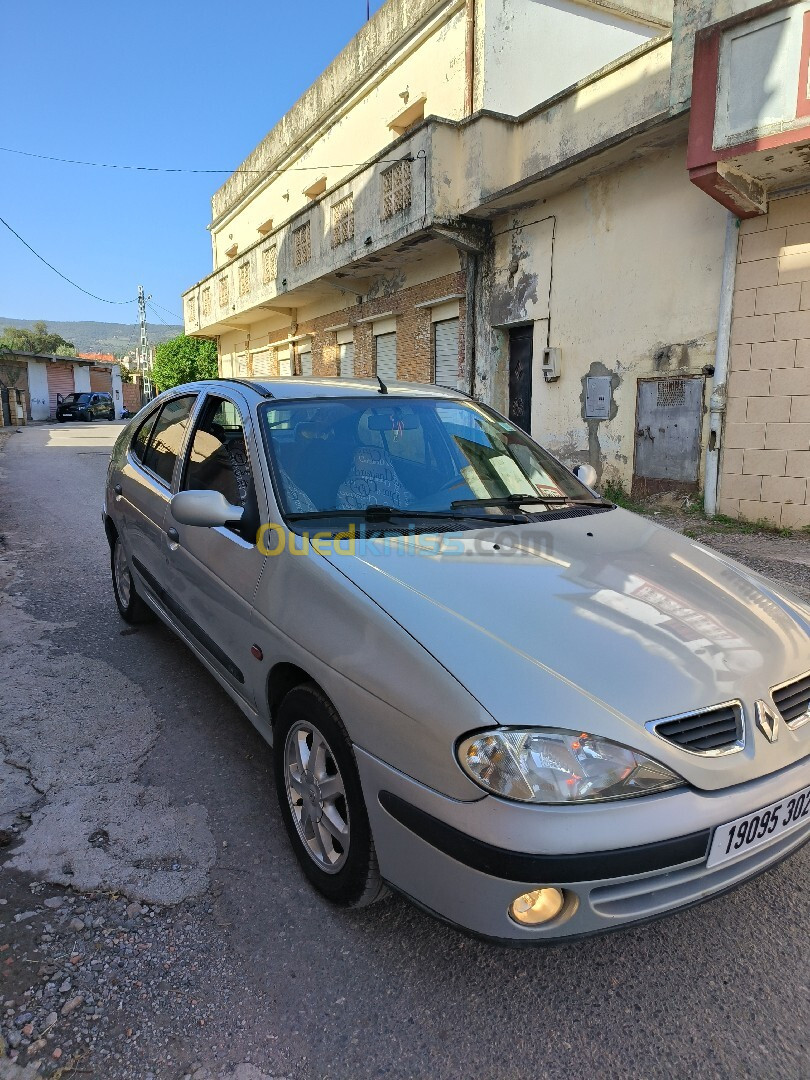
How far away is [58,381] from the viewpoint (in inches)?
1786

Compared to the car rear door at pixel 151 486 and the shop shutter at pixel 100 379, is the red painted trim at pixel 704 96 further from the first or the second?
the shop shutter at pixel 100 379

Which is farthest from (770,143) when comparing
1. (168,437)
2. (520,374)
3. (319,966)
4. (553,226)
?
(319,966)

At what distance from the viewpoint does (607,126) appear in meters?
9.06

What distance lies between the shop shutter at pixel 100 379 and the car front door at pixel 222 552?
52.6 meters

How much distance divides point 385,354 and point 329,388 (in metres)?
12.6

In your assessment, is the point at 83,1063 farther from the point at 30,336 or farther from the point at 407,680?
the point at 30,336

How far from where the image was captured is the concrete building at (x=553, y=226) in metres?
7.90

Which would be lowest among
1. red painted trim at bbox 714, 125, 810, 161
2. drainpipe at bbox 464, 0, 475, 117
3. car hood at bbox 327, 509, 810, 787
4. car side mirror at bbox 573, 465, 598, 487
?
car hood at bbox 327, 509, 810, 787

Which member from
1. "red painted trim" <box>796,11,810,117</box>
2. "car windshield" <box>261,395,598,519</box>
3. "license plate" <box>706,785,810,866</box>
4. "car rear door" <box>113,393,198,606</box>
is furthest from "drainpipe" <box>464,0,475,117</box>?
"license plate" <box>706,785,810,866</box>

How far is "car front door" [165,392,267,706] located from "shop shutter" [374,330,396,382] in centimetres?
1191

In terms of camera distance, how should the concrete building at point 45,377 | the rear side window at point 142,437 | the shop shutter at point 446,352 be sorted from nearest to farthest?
the rear side window at point 142,437, the shop shutter at point 446,352, the concrete building at point 45,377

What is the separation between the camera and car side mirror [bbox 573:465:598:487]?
11.2 feet

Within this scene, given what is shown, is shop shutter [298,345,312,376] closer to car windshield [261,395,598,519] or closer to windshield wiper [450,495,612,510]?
car windshield [261,395,598,519]

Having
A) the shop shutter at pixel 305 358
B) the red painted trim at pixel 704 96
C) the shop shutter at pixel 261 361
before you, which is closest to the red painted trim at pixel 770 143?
the red painted trim at pixel 704 96
